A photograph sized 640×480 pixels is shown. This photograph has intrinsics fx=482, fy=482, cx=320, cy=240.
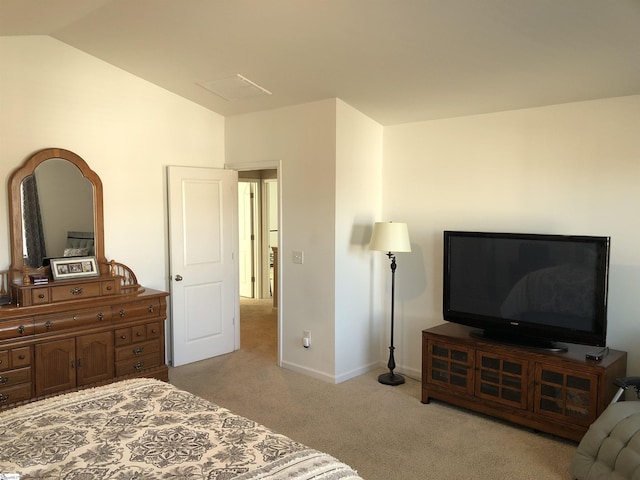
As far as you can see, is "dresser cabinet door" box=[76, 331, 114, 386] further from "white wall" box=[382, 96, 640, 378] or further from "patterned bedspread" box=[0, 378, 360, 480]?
"white wall" box=[382, 96, 640, 378]

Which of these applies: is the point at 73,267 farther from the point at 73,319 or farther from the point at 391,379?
the point at 391,379

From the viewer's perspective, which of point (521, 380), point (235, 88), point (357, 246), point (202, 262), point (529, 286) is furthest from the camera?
point (202, 262)

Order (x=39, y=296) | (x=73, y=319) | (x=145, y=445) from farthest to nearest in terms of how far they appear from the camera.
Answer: (x=73, y=319) < (x=39, y=296) < (x=145, y=445)

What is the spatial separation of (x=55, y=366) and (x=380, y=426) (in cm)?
241

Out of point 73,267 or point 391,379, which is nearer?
point 73,267

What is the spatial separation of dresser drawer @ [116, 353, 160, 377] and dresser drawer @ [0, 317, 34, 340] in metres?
0.76

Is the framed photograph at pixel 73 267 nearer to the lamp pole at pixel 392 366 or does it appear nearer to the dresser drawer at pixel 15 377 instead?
the dresser drawer at pixel 15 377

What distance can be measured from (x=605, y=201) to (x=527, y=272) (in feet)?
2.39

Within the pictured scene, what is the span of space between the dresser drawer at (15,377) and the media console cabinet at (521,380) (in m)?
2.92

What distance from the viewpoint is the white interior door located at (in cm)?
468

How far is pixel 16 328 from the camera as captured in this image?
132 inches

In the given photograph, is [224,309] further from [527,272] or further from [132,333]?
[527,272]

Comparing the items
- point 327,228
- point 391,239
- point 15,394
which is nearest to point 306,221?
point 327,228

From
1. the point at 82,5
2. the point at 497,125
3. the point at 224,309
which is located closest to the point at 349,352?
the point at 224,309
